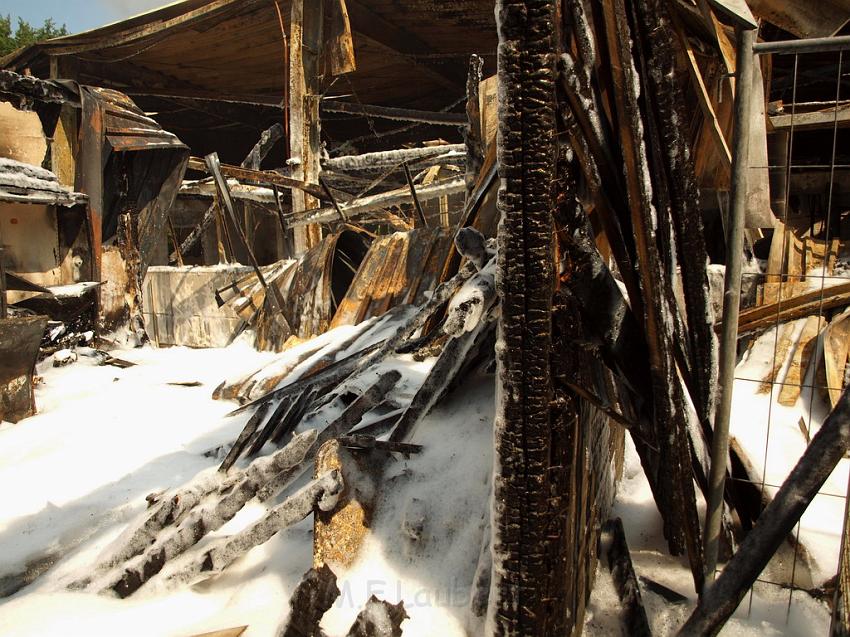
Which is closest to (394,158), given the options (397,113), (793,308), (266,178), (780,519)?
(266,178)

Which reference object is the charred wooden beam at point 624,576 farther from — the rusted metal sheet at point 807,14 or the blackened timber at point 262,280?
the blackened timber at point 262,280

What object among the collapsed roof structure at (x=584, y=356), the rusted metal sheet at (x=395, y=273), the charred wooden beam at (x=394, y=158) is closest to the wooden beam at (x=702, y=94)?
the collapsed roof structure at (x=584, y=356)

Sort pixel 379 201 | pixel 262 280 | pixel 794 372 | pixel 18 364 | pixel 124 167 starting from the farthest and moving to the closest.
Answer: pixel 379 201, pixel 124 167, pixel 262 280, pixel 18 364, pixel 794 372

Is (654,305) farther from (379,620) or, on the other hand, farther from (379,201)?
(379,201)

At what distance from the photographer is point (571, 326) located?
5.23 ft

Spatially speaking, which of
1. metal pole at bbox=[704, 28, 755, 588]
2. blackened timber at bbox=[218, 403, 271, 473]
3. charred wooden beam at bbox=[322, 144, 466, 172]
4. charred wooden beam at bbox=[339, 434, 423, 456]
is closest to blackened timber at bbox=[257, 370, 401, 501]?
charred wooden beam at bbox=[339, 434, 423, 456]

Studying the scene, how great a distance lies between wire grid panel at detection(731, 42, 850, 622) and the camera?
6.99ft

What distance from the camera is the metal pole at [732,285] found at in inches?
63.6

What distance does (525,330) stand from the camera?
1538 millimetres

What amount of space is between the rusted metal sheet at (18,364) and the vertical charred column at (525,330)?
4.26 metres

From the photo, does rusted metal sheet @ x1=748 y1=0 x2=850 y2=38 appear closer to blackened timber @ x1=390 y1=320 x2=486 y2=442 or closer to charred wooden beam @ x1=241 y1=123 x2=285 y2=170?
blackened timber @ x1=390 y1=320 x2=486 y2=442

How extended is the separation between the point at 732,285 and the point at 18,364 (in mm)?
4921

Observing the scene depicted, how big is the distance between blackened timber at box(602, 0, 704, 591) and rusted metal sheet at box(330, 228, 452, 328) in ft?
10.1

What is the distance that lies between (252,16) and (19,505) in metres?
8.16
